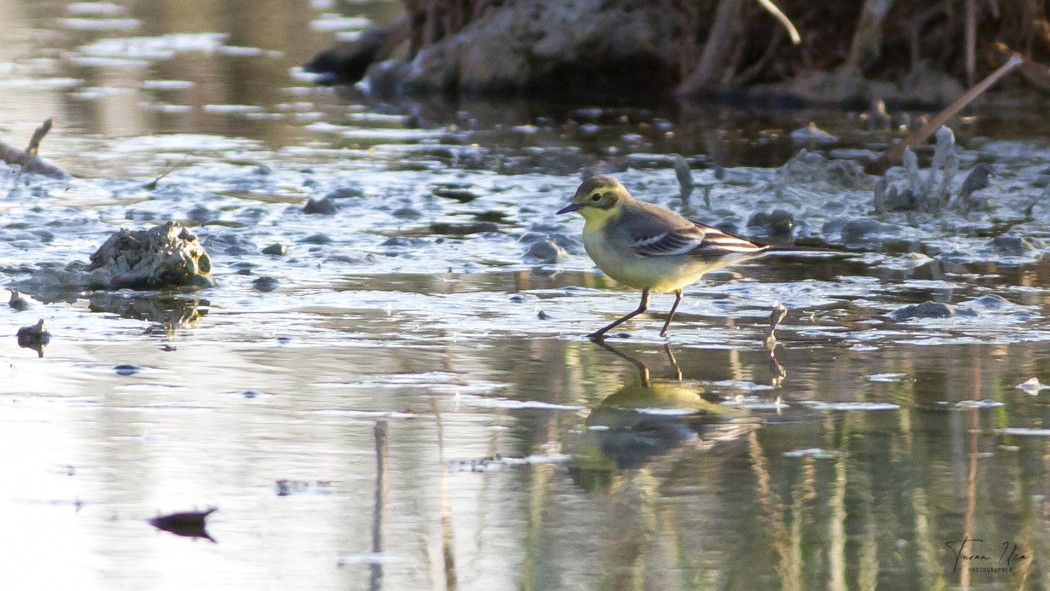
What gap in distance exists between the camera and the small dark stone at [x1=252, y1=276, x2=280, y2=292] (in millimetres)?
6888

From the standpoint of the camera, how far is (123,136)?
12227 millimetres

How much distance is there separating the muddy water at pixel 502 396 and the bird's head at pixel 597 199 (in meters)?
0.41

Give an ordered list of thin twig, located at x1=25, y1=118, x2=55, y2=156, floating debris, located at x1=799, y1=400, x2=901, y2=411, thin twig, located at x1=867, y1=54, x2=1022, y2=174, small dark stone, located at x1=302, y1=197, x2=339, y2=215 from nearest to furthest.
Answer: floating debris, located at x1=799, y1=400, x2=901, y2=411 → thin twig, located at x1=867, y1=54, x2=1022, y2=174 → small dark stone, located at x1=302, y1=197, x2=339, y2=215 → thin twig, located at x1=25, y1=118, x2=55, y2=156

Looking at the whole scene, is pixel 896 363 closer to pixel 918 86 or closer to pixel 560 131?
pixel 560 131

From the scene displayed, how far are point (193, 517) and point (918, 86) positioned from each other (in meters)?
11.8

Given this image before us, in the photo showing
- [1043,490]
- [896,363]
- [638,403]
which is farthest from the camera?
[896,363]

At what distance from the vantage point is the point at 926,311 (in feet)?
20.9

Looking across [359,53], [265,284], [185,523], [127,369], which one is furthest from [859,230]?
[359,53]

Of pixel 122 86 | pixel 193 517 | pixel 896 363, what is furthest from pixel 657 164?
pixel 193 517

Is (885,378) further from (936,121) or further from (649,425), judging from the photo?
(936,121)

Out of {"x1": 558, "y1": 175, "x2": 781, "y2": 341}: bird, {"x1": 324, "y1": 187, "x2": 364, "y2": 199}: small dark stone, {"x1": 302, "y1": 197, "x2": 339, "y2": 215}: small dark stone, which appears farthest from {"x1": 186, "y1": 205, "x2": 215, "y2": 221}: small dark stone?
{"x1": 558, "y1": 175, "x2": 781, "y2": 341}: bird

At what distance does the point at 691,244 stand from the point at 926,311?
93cm

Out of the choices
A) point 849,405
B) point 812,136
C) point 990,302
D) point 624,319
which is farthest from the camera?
point 812,136

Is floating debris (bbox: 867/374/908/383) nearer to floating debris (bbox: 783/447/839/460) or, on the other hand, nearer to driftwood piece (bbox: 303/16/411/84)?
floating debris (bbox: 783/447/839/460)
